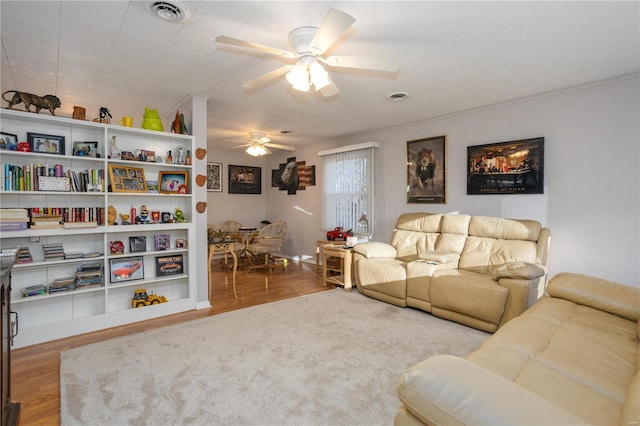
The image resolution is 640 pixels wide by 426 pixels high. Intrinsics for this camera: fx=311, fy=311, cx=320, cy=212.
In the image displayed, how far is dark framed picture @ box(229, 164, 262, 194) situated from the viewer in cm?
731

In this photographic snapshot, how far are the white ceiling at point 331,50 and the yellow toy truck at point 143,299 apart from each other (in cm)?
223

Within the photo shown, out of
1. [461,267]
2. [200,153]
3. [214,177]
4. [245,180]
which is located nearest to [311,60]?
[200,153]

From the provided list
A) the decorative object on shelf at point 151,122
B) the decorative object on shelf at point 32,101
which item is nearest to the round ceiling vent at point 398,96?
the decorative object on shelf at point 151,122

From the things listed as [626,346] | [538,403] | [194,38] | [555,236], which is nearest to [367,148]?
[555,236]

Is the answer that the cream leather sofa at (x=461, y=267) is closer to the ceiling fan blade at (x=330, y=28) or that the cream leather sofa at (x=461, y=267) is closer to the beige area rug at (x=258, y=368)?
the beige area rug at (x=258, y=368)

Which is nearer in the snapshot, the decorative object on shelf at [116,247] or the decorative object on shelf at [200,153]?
the decorative object on shelf at [116,247]

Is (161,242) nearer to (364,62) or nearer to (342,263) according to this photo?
(342,263)

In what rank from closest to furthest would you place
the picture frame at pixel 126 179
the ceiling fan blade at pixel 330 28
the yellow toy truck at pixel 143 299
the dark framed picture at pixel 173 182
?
the ceiling fan blade at pixel 330 28
the picture frame at pixel 126 179
the yellow toy truck at pixel 143 299
the dark framed picture at pixel 173 182

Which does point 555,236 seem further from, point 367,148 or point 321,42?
point 321,42

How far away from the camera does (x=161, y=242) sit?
360 cm

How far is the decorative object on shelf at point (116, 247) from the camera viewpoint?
328 cm

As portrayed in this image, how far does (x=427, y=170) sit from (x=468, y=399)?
4.05 meters

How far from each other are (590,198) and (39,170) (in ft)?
17.6

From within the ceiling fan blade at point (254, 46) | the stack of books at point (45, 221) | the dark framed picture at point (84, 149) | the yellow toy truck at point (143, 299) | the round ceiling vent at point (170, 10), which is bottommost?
the yellow toy truck at point (143, 299)
